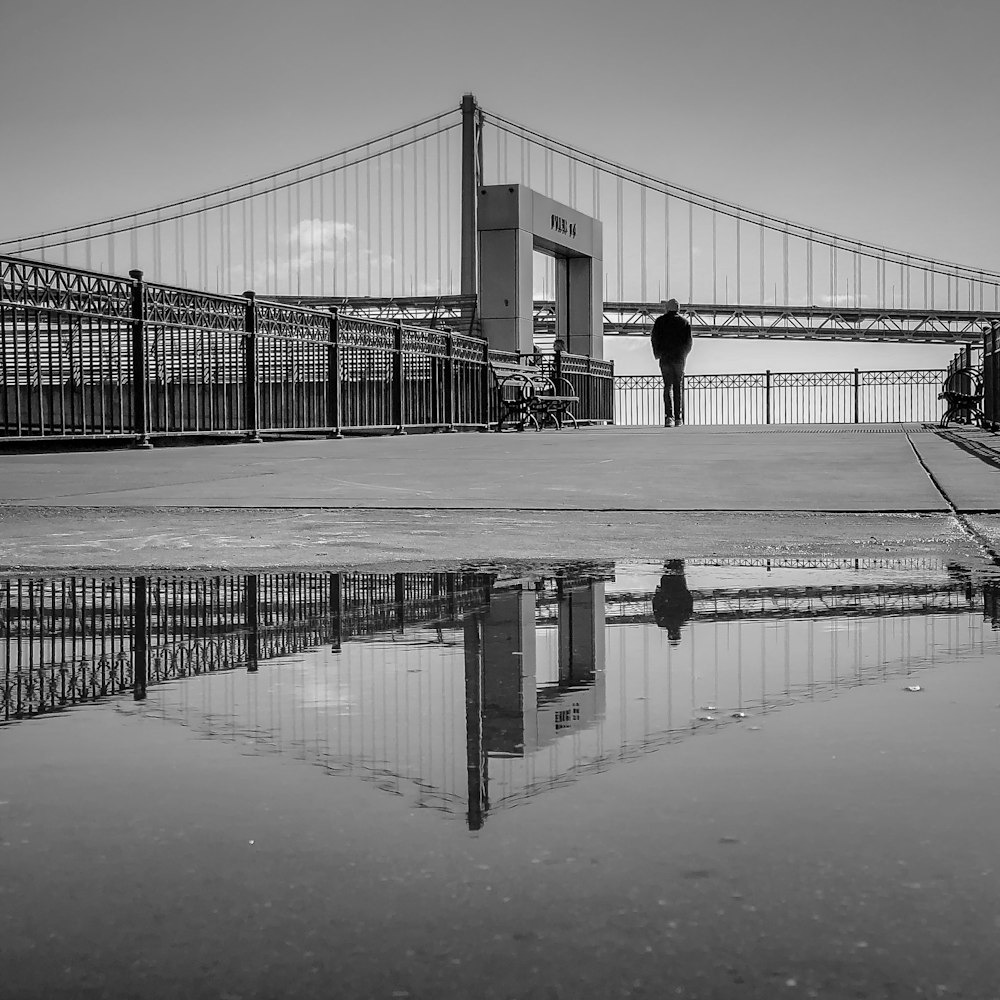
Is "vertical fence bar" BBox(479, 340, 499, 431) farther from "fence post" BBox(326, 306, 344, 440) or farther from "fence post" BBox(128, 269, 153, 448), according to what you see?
"fence post" BBox(128, 269, 153, 448)

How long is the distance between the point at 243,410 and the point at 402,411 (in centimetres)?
399

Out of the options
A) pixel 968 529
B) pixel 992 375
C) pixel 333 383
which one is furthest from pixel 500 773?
pixel 992 375

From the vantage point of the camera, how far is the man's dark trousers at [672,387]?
65.6ft

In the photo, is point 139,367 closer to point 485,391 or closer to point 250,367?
point 250,367

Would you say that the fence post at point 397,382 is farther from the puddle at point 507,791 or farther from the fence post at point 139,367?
the puddle at point 507,791

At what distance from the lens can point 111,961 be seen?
3.53 ft

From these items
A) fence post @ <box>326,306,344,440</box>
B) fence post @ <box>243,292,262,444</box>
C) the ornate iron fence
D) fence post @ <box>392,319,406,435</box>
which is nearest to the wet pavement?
fence post @ <box>243,292,262,444</box>

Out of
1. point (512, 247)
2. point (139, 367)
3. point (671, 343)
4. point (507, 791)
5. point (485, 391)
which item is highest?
point (512, 247)

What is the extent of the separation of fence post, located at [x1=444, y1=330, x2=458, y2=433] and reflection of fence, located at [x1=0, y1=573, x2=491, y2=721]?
15.0m

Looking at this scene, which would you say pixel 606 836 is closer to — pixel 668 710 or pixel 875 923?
pixel 875 923

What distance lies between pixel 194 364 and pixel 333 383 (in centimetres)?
274

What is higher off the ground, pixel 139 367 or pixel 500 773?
pixel 139 367


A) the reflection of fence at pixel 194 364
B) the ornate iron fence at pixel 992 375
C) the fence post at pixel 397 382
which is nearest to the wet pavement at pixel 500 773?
the reflection of fence at pixel 194 364

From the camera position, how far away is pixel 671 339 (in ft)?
64.7
